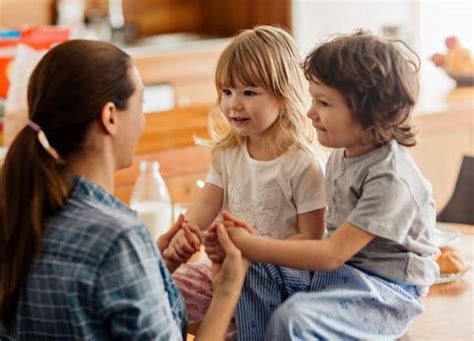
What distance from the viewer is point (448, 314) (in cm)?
202

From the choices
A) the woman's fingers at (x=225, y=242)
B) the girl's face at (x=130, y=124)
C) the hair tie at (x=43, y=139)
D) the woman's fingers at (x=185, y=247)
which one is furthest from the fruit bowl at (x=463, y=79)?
the hair tie at (x=43, y=139)

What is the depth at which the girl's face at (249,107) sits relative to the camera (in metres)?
1.86

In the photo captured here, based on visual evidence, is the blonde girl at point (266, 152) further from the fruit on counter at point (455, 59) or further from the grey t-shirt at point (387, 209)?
the fruit on counter at point (455, 59)

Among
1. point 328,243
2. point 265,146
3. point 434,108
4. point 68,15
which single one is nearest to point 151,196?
point 265,146

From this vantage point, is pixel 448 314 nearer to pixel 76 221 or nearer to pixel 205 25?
pixel 76 221

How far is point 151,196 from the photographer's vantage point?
2.53m

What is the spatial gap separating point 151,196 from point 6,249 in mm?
1025

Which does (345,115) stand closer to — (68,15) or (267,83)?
(267,83)

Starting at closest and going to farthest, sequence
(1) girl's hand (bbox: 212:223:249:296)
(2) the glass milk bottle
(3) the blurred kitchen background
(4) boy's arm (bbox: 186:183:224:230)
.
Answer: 1. (1) girl's hand (bbox: 212:223:249:296)
2. (4) boy's arm (bbox: 186:183:224:230)
3. (2) the glass milk bottle
4. (3) the blurred kitchen background

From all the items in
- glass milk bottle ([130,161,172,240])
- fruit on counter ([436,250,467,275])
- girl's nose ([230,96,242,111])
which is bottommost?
fruit on counter ([436,250,467,275])

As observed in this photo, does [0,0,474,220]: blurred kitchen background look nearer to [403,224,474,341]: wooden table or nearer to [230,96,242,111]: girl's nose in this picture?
[403,224,474,341]: wooden table

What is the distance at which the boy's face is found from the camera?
1690 millimetres

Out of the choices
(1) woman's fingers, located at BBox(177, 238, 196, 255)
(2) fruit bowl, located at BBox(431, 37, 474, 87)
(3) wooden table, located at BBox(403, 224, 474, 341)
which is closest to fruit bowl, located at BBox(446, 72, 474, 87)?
(2) fruit bowl, located at BBox(431, 37, 474, 87)

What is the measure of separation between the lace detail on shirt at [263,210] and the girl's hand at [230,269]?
0.24 m
